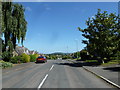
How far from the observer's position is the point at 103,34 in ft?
89.8

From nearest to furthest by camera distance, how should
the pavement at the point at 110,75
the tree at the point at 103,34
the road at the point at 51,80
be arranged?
the road at the point at 51,80 → the pavement at the point at 110,75 → the tree at the point at 103,34

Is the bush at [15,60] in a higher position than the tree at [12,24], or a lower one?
lower

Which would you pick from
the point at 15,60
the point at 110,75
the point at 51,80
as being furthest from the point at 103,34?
the point at 15,60

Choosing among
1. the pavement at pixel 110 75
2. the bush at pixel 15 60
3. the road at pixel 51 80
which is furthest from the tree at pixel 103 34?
the bush at pixel 15 60

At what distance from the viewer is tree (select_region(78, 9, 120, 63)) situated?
27.4 meters

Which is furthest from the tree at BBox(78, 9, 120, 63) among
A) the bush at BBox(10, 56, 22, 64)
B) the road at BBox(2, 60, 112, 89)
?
the bush at BBox(10, 56, 22, 64)

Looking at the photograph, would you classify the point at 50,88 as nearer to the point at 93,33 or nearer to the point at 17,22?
the point at 93,33

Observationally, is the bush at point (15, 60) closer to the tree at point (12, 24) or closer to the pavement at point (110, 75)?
the tree at point (12, 24)

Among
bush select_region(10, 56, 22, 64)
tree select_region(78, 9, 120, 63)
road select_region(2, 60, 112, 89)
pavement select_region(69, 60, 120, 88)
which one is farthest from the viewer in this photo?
bush select_region(10, 56, 22, 64)

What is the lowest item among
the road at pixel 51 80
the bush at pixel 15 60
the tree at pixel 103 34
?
the road at pixel 51 80

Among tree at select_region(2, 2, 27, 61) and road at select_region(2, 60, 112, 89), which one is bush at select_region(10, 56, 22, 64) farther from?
road at select_region(2, 60, 112, 89)

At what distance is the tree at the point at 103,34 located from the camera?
27391 millimetres

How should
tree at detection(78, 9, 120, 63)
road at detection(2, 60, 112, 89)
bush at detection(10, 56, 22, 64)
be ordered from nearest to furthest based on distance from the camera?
road at detection(2, 60, 112, 89)
tree at detection(78, 9, 120, 63)
bush at detection(10, 56, 22, 64)

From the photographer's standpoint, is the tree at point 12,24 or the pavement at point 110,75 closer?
the pavement at point 110,75
